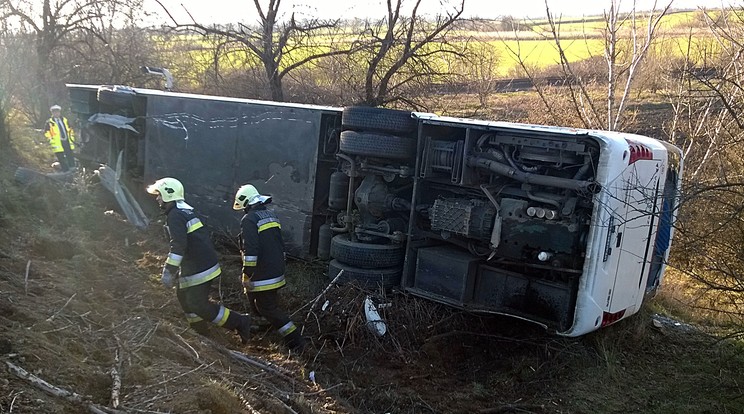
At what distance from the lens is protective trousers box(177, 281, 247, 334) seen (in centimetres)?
554

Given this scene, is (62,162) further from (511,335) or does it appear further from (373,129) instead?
(511,335)

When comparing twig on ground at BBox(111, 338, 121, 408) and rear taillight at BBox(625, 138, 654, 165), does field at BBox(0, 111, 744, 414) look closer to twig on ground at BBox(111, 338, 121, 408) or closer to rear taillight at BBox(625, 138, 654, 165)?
twig on ground at BBox(111, 338, 121, 408)

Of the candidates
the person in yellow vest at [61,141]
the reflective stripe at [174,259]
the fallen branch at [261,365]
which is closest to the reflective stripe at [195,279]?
the reflective stripe at [174,259]

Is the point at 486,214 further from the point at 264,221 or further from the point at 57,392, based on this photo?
the point at 57,392

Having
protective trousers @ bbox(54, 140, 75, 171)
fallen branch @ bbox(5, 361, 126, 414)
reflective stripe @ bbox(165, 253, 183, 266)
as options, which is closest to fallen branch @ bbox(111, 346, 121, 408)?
fallen branch @ bbox(5, 361, 126, 414)

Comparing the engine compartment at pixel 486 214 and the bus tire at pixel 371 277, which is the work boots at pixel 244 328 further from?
the engine compartment at pixel 486 214

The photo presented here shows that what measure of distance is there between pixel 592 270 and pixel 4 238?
5594mm

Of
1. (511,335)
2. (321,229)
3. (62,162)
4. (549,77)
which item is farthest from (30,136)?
(549,77)

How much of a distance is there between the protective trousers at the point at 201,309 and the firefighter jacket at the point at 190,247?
59 mm

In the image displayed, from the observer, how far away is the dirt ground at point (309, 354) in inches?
149

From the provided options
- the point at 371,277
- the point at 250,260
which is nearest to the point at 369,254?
the point at 371,277

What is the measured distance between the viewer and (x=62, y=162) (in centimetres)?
1086

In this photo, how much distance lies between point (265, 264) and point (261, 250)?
129mm

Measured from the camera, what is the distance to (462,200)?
592 centimetres
